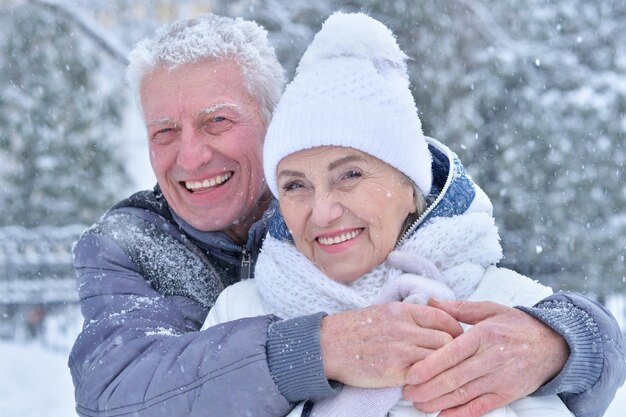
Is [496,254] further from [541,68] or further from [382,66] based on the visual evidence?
[541,68]

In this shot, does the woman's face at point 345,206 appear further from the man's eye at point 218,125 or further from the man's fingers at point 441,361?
the man's eye at point 218,125

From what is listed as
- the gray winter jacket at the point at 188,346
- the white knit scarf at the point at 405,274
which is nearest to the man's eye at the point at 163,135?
the gray winter jacket at the point at 188,346

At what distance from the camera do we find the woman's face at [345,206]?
247 centimetres

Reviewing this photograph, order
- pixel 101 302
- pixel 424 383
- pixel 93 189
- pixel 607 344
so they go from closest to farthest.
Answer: pixel 424 383, pixel 607 344, pixel 101 302, pixel 93 189

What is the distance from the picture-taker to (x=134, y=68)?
128 inches

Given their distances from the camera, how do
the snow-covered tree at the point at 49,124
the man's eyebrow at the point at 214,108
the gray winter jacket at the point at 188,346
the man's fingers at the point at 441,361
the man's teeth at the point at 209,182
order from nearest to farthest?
the man's fingers at the point at 441,361 < the gray winter jacket at the point at 188,346 < the man's eyebrow at the point at 214,108 < the man's teeth at the point at 209,182 < the snow-covered tree at the point at 49,124

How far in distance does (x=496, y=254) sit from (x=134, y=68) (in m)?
1.53

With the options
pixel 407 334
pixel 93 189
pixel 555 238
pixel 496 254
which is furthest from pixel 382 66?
pixel 93 189

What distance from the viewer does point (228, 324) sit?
2404mm

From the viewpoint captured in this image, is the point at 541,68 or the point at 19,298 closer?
the point at 541,68

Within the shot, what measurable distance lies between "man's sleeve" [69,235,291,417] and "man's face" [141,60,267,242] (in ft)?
1.41

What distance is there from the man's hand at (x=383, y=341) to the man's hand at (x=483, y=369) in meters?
0.04

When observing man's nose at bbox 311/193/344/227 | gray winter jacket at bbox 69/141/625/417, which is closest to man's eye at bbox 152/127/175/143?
gray winter jacket at bbox 69/141/625/417

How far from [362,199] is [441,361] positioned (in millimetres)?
535
